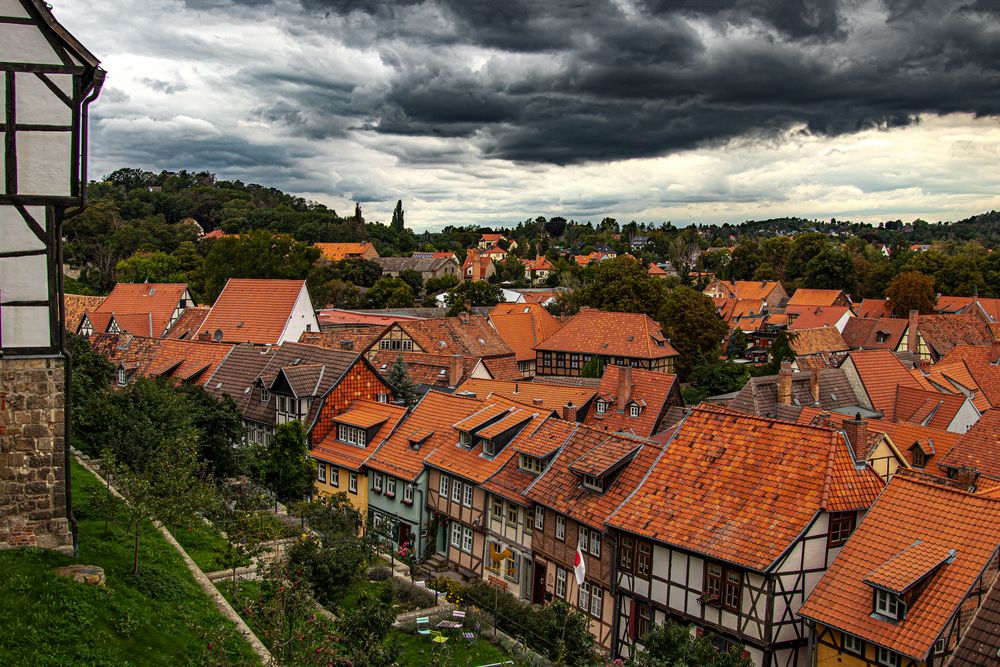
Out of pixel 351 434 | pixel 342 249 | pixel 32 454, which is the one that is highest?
pixel 342 249

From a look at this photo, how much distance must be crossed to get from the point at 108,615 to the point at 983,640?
18.1 m

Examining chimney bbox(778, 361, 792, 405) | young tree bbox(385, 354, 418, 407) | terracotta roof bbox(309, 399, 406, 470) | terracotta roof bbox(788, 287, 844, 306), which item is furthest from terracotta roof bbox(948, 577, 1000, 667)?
terracotta roof bbox(788, 287, 844, 306)

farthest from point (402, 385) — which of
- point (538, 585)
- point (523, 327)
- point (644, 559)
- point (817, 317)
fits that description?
point (817, 317)

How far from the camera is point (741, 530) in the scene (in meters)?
22.6

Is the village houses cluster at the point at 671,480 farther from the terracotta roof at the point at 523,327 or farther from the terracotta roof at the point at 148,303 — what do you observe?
the terracotta roof at the point at 523,327

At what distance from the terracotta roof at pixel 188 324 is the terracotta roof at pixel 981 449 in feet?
167

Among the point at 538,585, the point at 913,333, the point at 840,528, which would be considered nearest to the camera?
the point at 840,528

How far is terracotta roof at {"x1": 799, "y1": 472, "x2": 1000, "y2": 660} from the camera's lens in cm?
1862

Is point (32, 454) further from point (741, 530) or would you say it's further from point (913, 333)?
point (913, 333)

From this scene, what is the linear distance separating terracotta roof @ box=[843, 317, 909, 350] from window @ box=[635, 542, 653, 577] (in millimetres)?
64695

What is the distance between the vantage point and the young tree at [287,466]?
105ft

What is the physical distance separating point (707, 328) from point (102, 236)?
3474 inches

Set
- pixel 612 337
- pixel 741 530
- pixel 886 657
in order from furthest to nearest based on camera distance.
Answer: pixel 612 337 → pixel 741 530 → pixel 886 657

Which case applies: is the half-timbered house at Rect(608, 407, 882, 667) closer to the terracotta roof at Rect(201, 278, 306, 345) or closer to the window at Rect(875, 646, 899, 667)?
the window at Rect(875, 646, 899, 667)
